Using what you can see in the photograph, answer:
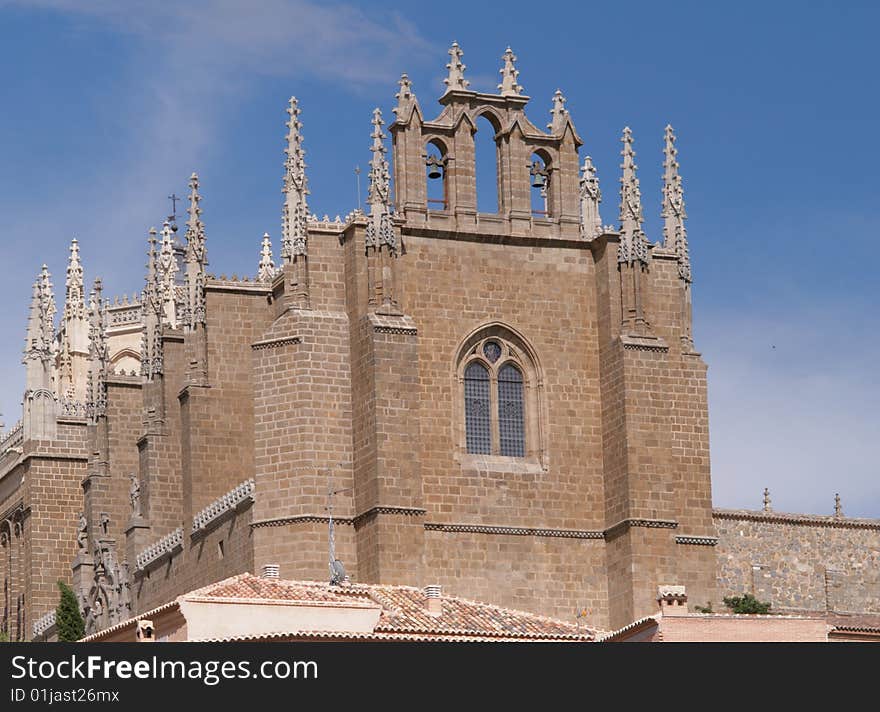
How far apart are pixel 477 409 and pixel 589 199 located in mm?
5510

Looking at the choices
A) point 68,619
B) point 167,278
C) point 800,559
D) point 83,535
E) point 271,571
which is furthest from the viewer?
point 167,278

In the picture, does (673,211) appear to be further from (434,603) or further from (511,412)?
(434,603)

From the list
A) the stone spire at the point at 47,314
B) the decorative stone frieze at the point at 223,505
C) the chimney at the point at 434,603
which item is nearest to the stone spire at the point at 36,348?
the stone spire at the point at 47,314

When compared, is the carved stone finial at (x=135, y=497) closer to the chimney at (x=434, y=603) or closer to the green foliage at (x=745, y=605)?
the green foliage at (x=745, y=605)

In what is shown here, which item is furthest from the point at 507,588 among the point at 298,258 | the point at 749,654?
the point at 749,654

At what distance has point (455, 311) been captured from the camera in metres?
60.4

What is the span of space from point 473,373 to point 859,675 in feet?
85.5

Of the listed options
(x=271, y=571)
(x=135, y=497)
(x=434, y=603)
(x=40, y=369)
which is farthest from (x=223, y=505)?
(x=40, y=369)

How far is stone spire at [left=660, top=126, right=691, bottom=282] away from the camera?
6234 cm

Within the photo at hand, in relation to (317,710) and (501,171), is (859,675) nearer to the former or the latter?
(317,710)

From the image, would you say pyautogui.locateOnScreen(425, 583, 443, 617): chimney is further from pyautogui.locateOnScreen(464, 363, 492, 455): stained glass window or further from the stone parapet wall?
the stone parapet wall

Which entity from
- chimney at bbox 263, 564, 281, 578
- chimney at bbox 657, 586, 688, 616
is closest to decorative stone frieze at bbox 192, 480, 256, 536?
chimney at bbox 263, 564, 281, 578

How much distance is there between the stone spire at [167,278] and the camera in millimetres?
69250

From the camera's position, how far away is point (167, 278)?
72688mm
